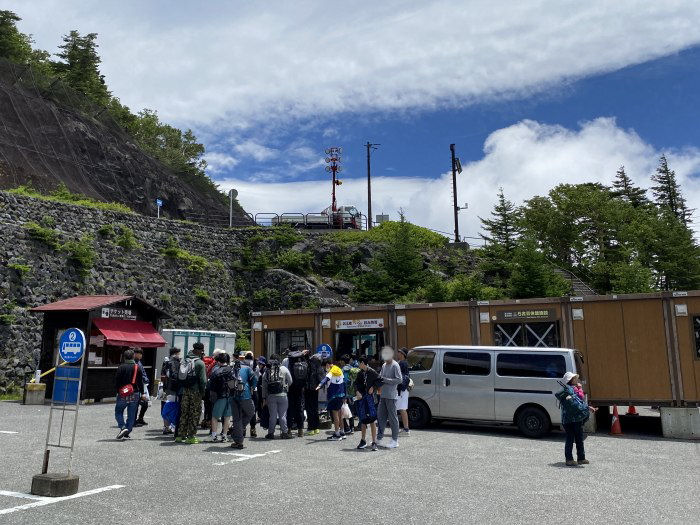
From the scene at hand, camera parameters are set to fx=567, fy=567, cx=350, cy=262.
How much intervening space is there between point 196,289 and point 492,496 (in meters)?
26.6

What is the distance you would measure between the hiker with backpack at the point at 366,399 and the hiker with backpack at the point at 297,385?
1.23 meters

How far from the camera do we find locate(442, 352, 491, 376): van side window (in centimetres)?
1291

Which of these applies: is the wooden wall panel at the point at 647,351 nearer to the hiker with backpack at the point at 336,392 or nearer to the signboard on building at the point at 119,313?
the hiker with backpack at the point at 336,392

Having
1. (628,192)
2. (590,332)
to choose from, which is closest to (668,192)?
(628,192)


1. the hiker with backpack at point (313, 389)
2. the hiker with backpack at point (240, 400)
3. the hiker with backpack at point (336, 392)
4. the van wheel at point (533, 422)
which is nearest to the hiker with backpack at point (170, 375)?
the hiker with backpack at point (240, 400)

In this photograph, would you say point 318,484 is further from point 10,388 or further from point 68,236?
point 68,236

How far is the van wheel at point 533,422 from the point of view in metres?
12.2

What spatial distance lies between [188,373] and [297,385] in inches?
93.9

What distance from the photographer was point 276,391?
37.0ft

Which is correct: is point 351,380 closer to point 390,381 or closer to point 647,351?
point 390,381

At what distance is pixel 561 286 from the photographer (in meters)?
31.8

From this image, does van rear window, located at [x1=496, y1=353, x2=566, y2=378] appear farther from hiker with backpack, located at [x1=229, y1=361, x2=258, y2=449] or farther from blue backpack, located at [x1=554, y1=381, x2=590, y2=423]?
hiker with backpack, located at [x1=229, y1=361, x2=258, y2=449]

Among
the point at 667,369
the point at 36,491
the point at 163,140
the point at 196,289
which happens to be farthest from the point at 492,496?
the point at 163,140

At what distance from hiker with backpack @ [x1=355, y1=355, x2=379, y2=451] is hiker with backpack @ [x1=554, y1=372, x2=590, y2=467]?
333 centimetres
